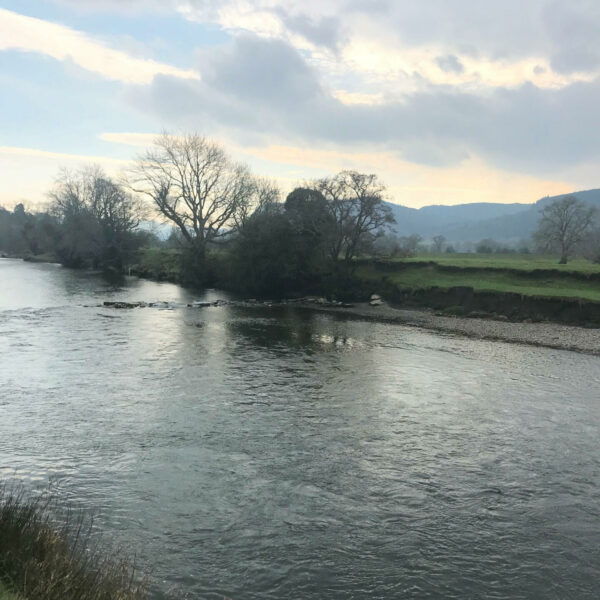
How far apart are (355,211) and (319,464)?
45.1m

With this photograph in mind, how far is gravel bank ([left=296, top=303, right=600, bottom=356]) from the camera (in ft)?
104

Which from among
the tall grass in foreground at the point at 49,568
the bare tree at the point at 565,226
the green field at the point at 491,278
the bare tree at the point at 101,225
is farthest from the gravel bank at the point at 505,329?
the bare tree at the point at 101,225

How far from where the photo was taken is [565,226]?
6184cm

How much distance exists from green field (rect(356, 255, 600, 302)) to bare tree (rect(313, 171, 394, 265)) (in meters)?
4.76

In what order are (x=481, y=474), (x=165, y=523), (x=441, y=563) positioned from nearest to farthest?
(x=441, y=563)
(x=165, y=523)
(x=481, y=474)

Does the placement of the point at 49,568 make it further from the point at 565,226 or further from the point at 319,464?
the point at 565,226

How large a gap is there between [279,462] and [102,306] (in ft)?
112

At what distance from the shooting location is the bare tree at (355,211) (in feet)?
177

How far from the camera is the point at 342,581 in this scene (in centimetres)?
863

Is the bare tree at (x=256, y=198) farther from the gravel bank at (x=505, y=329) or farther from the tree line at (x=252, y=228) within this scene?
the gravel bank at (x=505, y=329)

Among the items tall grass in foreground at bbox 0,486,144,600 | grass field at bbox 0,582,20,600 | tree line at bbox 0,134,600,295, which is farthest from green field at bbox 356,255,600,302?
grass field at bbox 0,582,20,600

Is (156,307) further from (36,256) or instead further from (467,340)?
(36,256)

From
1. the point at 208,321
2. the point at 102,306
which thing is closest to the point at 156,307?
the point at 102,306

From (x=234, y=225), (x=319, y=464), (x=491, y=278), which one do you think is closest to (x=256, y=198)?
(x=234, y=225)
